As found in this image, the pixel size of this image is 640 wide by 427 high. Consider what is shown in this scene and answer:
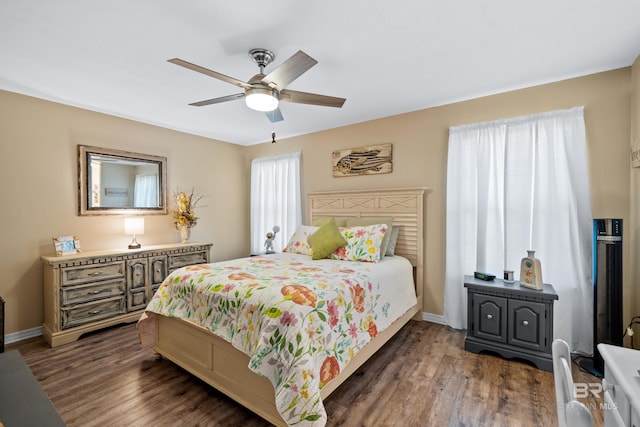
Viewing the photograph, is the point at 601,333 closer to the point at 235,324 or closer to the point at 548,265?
the point at 548,265

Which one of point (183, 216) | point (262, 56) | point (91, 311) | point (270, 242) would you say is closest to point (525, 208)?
point (262, 56)

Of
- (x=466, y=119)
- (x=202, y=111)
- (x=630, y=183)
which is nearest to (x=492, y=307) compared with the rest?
(x=630, y=183)

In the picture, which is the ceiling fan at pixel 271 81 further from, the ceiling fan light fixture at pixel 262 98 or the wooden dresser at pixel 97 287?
the wooden dresser at pixel 97 287

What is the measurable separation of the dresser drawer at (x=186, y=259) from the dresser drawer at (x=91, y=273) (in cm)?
57

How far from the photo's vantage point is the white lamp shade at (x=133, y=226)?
11.7ft

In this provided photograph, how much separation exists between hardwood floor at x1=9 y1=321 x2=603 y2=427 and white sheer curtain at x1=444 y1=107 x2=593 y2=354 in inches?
23.5

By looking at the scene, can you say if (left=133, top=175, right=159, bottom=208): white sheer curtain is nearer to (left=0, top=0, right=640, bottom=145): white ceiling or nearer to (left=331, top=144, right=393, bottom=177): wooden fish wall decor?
(left=0, top=0, right=640, bottom=145): white ceiling

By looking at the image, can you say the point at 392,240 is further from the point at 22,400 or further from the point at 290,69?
the point at 22,400

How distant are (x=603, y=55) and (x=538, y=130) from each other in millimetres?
676

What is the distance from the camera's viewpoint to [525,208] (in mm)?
2826

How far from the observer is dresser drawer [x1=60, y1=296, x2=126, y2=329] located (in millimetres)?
2904

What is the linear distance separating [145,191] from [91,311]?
1.61 meters

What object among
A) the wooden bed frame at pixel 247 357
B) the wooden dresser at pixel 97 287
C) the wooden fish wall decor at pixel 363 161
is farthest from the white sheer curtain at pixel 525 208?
the wooden dresser at pixel 97 287

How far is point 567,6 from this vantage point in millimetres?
1736
